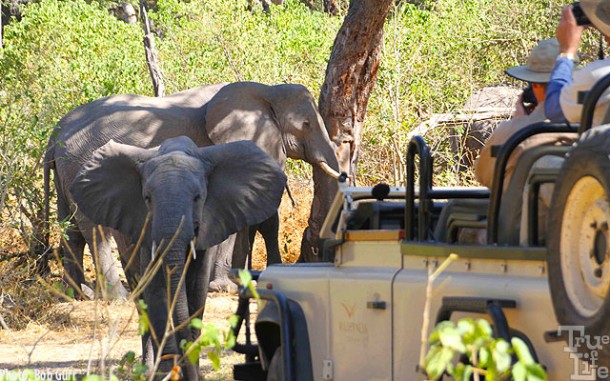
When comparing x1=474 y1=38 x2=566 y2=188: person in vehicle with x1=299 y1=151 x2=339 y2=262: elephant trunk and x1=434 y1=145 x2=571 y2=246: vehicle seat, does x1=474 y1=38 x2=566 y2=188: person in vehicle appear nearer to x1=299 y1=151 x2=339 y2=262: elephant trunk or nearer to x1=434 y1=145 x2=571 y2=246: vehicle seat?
x1=434 y1=145 x2=571 y2=246: vehicle seat

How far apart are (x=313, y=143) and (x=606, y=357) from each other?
9.81 m

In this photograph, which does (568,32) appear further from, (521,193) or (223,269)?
(223,269)

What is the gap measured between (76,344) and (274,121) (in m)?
3.92

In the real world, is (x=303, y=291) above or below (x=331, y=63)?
below

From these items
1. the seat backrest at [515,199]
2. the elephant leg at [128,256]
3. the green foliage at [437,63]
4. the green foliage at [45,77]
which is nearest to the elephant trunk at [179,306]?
the green foliage at [45,77]

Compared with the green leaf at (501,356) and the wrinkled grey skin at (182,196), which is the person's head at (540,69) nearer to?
the green leaf at (501,356)

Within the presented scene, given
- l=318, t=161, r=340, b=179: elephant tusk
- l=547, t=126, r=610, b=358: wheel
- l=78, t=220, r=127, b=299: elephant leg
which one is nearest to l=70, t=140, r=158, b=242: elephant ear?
l=78, t=220, r=127, b=299: elephant leg

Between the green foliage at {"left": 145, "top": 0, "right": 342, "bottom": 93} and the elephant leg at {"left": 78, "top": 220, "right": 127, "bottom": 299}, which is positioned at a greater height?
the green foliage at {"left": 145, "top": 0, "right": 342, "bottom": 93}

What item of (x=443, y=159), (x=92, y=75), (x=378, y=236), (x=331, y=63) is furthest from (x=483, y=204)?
(x=92, y=75)

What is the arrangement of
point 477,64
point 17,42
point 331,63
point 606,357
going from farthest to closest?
point 17,42 < point 477,64 < point 331,63 < point 606,357

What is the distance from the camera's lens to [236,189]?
9391mm

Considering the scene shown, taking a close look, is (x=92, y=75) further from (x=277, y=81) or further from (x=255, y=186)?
(x=255, y=186)

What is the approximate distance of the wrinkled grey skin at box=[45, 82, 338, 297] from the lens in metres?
13.6

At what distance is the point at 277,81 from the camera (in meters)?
18.3
